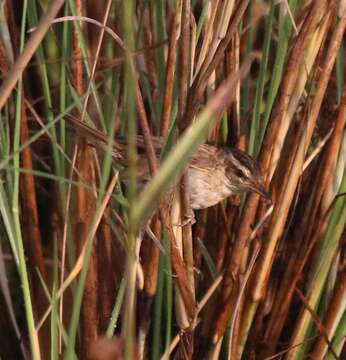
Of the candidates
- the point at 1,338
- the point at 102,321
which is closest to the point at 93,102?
the point at 102,321

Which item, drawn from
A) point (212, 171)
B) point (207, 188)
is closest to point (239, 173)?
point (207, 188)

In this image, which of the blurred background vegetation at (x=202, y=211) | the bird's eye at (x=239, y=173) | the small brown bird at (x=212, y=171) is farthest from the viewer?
the bird's eye at (x=239, y=173)

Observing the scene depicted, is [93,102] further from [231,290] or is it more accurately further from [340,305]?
[340,305]

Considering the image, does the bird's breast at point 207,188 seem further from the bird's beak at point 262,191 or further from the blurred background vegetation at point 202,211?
the bird's beak at point 262,191

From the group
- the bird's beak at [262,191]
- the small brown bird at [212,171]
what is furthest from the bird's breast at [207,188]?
the bird's beak at [262,191]

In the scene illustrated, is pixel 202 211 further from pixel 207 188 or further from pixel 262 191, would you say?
pixel 262 191
